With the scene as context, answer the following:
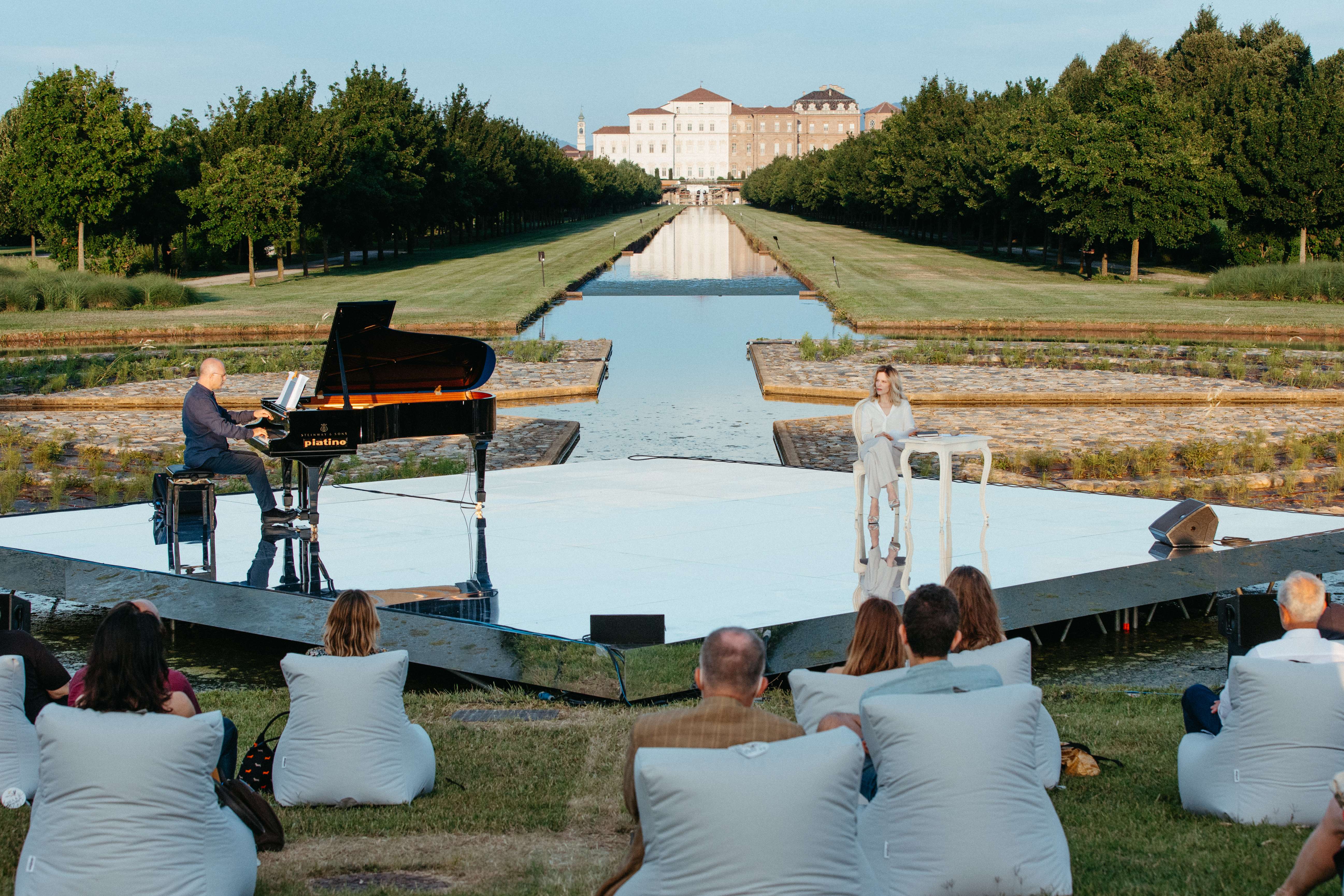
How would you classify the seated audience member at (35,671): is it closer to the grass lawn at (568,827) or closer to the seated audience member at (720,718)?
the grass lawn at (568,827)

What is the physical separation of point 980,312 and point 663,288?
47.7 feet

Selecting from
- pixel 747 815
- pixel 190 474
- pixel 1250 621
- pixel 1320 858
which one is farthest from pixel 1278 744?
pixel 190 474

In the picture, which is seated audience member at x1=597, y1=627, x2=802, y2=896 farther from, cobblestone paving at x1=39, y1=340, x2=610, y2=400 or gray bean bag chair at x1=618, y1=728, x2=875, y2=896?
cobblestone paving at x1=39, y1=340, x2=610, y2=400

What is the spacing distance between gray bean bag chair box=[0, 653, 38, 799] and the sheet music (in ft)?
17.9

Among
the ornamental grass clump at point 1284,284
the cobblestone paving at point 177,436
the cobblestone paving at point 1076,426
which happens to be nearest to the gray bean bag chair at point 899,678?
the cobblestone paving at point 1076,426

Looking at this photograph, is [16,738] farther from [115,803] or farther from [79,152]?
[79,152]

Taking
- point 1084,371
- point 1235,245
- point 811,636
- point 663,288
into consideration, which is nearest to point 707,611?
point 811,636

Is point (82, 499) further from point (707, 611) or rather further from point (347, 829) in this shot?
point (347, 829)

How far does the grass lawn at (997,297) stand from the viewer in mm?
36688

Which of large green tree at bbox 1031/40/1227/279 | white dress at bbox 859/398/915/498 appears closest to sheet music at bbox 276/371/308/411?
white dress at bbox 859/398/915/498

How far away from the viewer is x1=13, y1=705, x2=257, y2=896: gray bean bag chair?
4191 millimetres

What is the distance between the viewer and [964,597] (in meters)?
5.59

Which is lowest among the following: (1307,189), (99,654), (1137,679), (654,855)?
(1137,679)

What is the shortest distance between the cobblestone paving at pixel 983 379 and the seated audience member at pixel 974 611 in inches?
664
